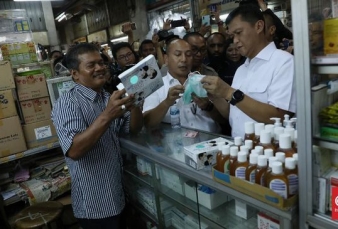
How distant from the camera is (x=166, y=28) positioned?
4.64 meters

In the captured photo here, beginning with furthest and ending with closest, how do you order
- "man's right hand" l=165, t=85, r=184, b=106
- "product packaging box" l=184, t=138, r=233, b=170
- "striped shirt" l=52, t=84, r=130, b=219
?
"man's right hand" l=165, t=85, r=184, b=106 < "striped shirt" l=52, t=84, r=130, b=219 < "product packaging box" l=184, t=138, r=233, b=170

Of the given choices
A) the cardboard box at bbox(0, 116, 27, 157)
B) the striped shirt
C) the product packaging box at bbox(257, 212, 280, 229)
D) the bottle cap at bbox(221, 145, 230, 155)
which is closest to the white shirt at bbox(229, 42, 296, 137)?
the bottle cap at bbox(221, 145, 230, 155)

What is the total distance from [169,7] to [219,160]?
7751 millimetres

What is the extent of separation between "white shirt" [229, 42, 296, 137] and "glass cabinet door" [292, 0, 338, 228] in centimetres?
47

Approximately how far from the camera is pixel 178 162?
1633 millimetres

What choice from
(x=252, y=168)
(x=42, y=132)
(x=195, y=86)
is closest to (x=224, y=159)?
(x=252, y=168)

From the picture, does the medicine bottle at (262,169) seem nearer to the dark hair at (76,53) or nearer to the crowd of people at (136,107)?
the crowd of people at (136,107)

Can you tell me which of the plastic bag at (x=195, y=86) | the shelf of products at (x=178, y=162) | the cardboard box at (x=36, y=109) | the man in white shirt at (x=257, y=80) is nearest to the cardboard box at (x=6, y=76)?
the cardboard box at (x=36, y=109)

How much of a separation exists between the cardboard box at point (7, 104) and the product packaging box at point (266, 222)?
2509 mm

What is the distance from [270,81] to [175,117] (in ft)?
3.04

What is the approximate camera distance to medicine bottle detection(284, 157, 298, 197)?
1125 millimetres

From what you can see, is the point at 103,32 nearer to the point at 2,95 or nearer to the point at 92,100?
the point at 2,95

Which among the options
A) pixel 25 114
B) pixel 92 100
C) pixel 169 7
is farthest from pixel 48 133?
pixel 169 7

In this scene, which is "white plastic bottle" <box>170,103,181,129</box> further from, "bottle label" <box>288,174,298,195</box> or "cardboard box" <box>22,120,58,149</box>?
"cardboard box" <box>22,120,58,149</box>
